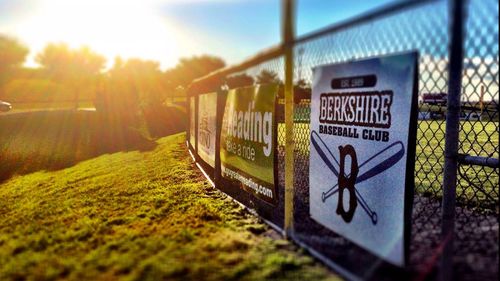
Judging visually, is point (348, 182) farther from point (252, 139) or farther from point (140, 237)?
point (140, 237)

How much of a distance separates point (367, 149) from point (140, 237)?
7.06 ft

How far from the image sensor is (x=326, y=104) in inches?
137

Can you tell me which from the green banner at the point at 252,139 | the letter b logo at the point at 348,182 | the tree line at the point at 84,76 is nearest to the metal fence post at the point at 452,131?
the letter b logo at the point at 348,182

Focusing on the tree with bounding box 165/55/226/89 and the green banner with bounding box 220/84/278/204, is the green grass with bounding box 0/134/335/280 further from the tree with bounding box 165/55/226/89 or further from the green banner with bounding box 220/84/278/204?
the tree with bounding box 165/55/226/89

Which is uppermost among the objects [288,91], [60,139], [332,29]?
[332,29]

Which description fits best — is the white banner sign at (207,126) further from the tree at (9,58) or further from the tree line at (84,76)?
the tree at (9,58)

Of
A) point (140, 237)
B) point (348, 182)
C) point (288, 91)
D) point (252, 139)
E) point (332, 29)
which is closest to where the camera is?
point (332, 29)

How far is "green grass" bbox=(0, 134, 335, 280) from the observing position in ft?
10.4

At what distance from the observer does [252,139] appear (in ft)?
14.7

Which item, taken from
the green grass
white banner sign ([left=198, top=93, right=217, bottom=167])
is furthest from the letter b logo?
white banner sign ([left=198, top=93, right=217, bottom=167])

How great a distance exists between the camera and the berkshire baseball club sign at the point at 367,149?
2.84 m

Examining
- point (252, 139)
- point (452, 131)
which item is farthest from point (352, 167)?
point (252, 139)

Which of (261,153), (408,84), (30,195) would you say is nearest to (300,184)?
(261,153)

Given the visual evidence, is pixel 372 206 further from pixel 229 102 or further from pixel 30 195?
pixel 30 195
